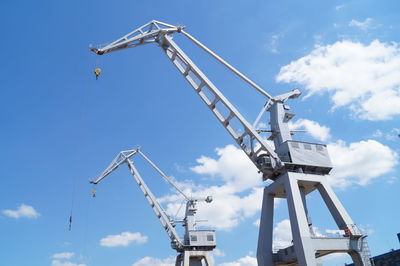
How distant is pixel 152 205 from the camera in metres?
52.7

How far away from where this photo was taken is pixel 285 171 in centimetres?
2538

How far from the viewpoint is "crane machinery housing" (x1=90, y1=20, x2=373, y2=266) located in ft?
74.8

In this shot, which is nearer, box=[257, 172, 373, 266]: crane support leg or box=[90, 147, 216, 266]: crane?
box=[257, 172, 373, 266]: crane support leg

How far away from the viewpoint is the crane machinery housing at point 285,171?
22.8m

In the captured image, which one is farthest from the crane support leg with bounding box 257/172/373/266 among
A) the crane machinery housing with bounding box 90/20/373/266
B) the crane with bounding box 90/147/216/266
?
the crane with bounding box 90/147/216/266

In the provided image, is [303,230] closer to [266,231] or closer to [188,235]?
[266,231]

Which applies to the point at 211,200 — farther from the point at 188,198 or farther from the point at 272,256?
the point at 272,256

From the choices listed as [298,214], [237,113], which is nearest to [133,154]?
[237,113]

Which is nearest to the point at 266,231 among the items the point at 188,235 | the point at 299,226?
the point at 299,226

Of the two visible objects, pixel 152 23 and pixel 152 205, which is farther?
pixel 152 205

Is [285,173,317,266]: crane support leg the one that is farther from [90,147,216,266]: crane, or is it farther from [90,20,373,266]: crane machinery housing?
[90,147,216,266]: crane

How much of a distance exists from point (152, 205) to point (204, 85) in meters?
29.5

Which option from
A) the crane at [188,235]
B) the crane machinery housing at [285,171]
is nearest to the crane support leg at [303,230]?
the crane machinery housing at [285,171]

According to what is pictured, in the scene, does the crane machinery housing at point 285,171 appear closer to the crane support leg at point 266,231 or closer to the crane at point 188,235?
the crane support leg at point 266,231
